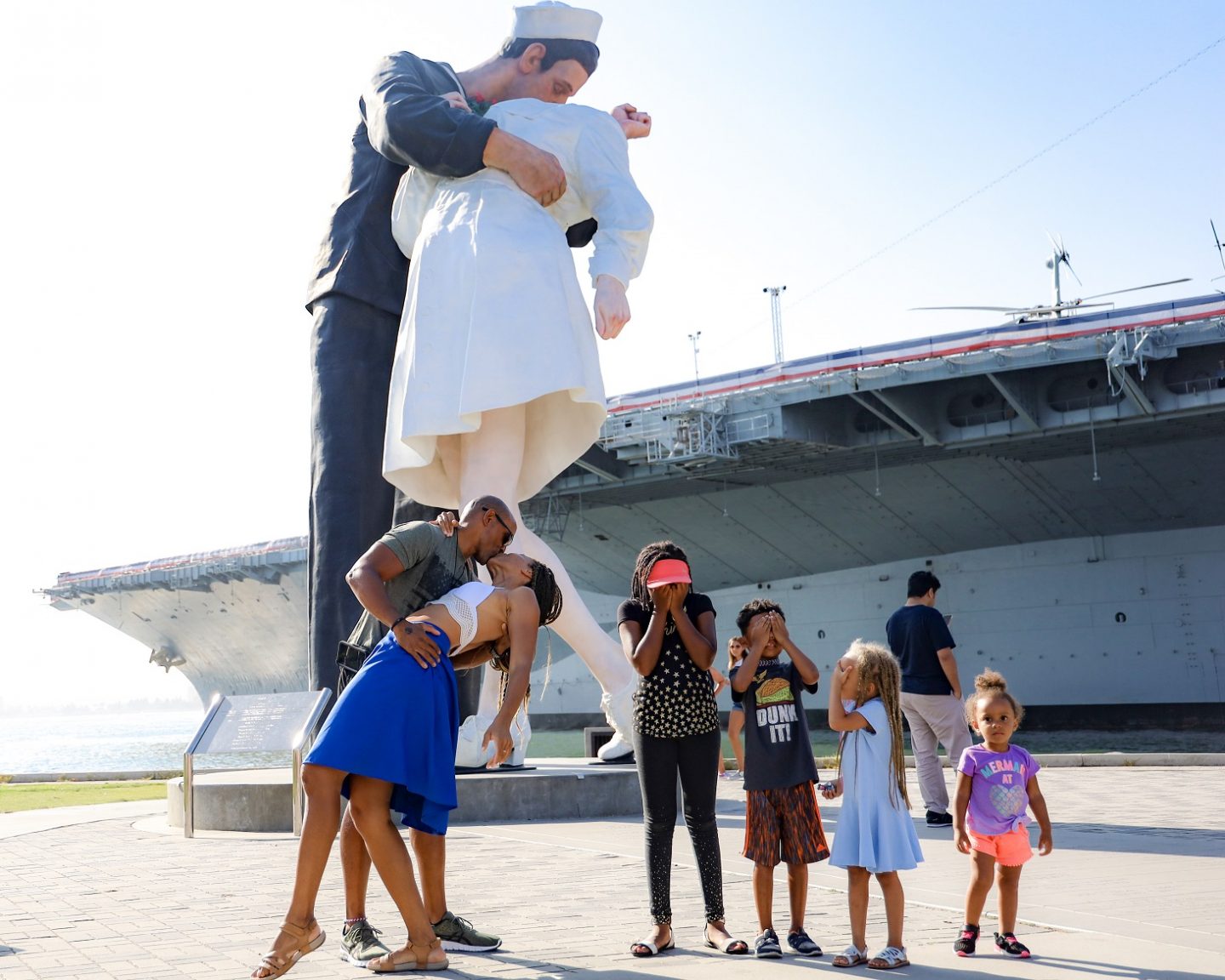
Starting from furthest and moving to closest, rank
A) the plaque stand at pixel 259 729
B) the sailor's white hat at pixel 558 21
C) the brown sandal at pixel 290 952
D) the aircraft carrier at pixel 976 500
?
the aircraft carrier at pixel 976 500
the sailor's white hat at pixel 558 21
the plaque stand at pixel 259 729
the brown sandal at pixel 290 952

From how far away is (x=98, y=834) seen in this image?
714 centimetres

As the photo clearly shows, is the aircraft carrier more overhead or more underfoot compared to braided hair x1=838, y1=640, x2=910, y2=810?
more overhead

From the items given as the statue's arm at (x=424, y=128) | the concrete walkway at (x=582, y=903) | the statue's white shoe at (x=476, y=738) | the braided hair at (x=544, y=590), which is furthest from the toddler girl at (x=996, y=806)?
the statue's arm at (x=424, y=128)

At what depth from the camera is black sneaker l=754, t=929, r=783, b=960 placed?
338cm

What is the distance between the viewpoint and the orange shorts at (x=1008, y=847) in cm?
362

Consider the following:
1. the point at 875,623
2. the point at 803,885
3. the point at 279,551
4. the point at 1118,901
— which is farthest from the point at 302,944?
the point at 279,551

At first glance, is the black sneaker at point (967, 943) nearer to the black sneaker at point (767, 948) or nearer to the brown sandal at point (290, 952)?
the black sneaker at point (767, 948)

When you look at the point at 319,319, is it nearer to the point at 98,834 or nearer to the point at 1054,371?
the point at 98,834

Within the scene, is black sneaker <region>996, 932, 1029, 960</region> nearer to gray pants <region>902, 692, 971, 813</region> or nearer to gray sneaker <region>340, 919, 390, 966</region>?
→ gray sneaker <region>340, 919, 390, 966</region>

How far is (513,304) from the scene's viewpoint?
5988 mm

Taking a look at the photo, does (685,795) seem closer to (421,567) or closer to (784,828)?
(784,828)

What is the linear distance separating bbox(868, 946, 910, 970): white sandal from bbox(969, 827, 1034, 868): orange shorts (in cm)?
54

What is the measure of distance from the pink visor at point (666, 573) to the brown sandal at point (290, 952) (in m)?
1.42

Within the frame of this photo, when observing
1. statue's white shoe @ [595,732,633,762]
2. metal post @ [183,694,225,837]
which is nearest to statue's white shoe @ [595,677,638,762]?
statue's white shoe @ [595,732,633,762]
